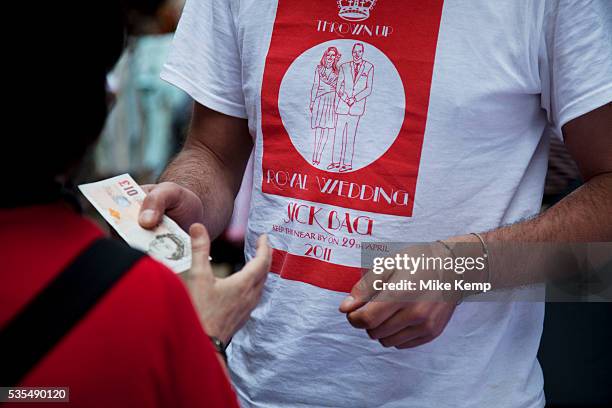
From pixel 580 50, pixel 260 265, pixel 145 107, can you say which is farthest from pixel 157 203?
pixel 145 107

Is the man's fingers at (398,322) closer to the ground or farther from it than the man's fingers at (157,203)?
closer to the ground

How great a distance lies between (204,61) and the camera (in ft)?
6.95

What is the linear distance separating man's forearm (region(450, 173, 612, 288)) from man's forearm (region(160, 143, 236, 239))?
74 centimetres

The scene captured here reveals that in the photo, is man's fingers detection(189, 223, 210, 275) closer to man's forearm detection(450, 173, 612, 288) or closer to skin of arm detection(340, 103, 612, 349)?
skin of arm detection(340, 103, 612, 349)

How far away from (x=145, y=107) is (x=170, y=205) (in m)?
3.99

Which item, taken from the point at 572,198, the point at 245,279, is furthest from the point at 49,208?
the point at 572,198

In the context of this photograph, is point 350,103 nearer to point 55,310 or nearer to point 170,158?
point 55,310

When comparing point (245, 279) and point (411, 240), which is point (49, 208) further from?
point (411, 240)

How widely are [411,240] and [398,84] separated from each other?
1.22ft

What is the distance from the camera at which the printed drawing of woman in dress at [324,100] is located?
1863 millimetres

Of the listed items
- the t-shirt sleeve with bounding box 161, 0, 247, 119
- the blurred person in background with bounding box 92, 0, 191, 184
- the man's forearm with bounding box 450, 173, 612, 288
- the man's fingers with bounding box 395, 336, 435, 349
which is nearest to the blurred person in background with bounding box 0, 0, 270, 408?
the man's fingers with bounding box 395, 336, 435, 349

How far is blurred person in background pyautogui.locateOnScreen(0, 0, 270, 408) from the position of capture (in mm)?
1057

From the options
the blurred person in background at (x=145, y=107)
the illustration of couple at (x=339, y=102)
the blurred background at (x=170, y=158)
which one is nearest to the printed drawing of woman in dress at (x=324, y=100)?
the illustration of couple at (x=339, y=102)

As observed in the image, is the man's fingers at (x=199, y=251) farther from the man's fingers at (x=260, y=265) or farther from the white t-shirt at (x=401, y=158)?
the white t-shirt at (x=401, y=158)
